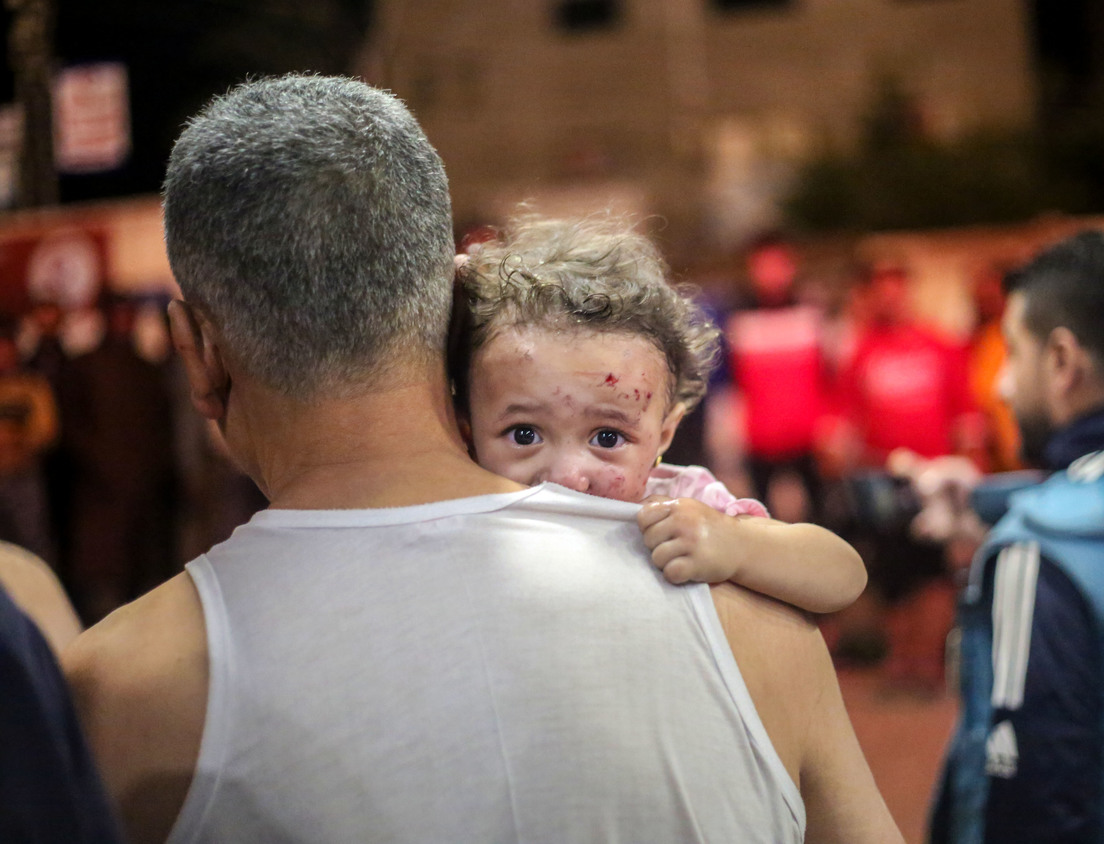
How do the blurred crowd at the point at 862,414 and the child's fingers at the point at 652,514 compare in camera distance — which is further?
the blurred crowd at the point at 862,414

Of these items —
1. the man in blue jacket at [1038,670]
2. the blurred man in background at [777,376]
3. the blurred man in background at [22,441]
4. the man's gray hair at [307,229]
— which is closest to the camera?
the man's gray hair at [307,229]

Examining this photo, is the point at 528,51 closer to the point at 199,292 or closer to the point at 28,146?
the point at 28,146

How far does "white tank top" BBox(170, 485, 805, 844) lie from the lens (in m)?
1.06

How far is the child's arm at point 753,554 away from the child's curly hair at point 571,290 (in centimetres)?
42

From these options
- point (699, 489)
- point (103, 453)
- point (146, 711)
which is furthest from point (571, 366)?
point (103, 453)

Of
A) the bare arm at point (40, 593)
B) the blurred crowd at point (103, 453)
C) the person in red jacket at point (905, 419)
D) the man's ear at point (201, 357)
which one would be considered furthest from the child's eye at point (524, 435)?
the blurred crowd at point (103, 453)

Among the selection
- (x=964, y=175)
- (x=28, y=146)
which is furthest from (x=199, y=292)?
(x=964, y=175)

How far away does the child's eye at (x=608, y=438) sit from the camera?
1708mm

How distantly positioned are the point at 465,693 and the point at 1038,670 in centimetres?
143

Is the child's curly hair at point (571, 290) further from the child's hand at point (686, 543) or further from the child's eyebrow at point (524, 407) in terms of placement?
the child's hand at point (686, 543)

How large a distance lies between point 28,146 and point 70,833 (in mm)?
3436

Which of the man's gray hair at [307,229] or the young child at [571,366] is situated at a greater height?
the man's gray hair at [307,229]

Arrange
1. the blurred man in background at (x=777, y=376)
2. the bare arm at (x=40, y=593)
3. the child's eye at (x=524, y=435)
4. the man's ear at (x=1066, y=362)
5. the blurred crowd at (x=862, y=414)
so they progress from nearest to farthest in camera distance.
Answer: the child's eye at (x=524, y=435)
the bare arm at (x=40, y=593)
the man's ear at (x=1066, y=362)
the blurred crowd at (x=862, y=414)
the blurred man in background at (x=777, y=376)

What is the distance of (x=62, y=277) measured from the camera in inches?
275
